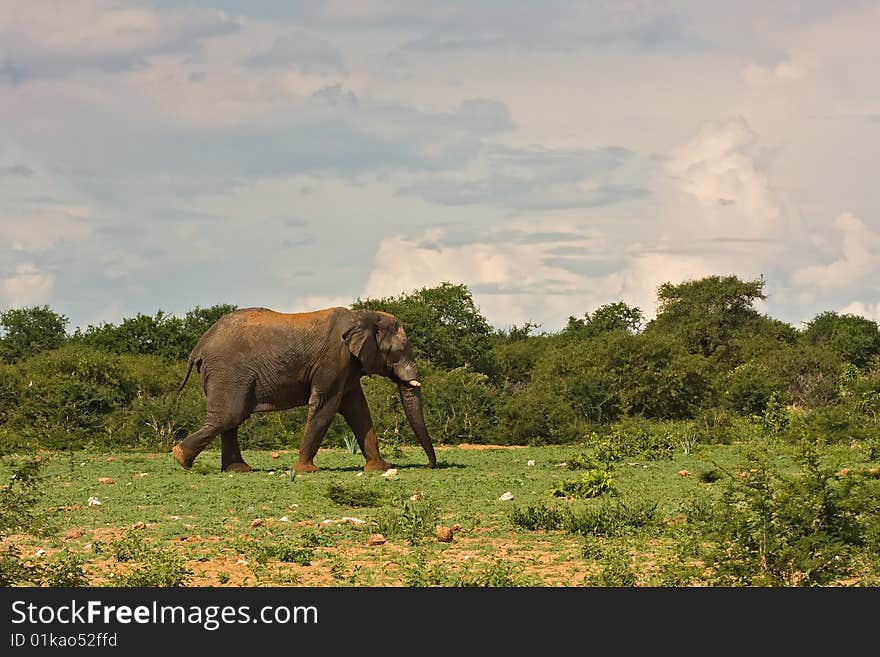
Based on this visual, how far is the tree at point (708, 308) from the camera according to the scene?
5250 cm

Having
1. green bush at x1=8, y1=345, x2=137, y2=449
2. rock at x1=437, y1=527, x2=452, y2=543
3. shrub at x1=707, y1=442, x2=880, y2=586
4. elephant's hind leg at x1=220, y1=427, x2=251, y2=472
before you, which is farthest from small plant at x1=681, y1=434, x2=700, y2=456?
green bush at x1=8, y1=345, x2=137, y2=449

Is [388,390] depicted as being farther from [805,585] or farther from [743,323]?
[743,323]

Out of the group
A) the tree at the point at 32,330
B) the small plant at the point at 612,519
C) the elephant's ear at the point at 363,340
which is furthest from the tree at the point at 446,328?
the small plant at the point at 612,519

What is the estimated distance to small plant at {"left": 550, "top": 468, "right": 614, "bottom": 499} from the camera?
16.7 meters

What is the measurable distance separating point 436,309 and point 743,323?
1660 centimetres

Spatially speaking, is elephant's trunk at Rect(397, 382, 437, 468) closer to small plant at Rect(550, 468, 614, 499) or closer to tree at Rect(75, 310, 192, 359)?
small plant at Rect(550, 468, 614, 499)

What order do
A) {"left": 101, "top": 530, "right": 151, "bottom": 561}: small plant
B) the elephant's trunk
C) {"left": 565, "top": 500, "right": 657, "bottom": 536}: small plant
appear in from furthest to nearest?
the elephant's trunk → {"left": 565, "top": 500, "right": 657, "bottom": 536}: small plant → {"left": 101, "top": 530, "right": 151, "bottom": 561}: small plant

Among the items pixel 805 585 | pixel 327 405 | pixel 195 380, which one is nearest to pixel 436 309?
pixel 195 380

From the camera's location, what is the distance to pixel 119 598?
9.40 meters

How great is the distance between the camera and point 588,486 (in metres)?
16.7

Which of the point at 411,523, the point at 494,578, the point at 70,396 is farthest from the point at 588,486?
the point at 70,396

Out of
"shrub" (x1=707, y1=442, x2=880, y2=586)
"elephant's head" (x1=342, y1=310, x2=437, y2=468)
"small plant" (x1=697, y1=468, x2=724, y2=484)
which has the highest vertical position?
"elephant's head" (x1=342, y1=310, x2=437, y2=468)

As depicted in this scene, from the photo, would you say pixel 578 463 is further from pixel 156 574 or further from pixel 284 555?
pixel 156 574

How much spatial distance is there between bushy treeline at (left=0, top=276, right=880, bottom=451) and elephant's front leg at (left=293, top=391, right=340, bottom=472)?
171 inches
